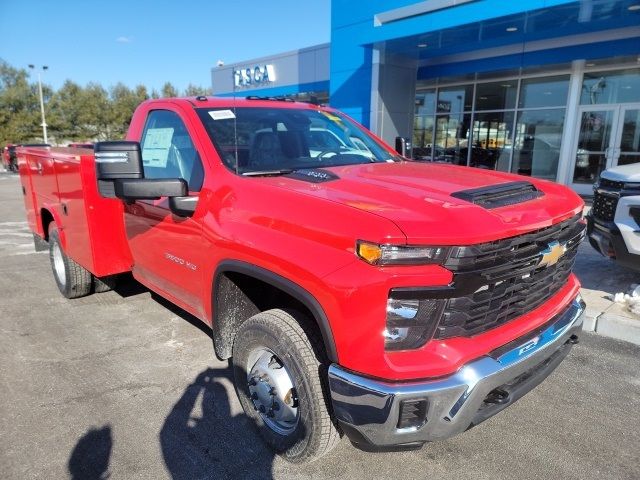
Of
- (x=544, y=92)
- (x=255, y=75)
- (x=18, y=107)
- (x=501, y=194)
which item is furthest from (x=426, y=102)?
(x=18, y=107)

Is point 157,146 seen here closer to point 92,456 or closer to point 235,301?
point 235,301

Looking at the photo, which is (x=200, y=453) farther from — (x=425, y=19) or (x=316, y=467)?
(x=425, y=19)

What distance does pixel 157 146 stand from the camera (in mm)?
3537

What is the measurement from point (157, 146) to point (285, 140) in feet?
3.29

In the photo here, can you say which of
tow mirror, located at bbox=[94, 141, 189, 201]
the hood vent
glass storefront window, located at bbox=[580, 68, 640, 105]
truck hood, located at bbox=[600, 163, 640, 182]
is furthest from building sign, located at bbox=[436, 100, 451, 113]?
tow mirror, located at bbox=[94, 141, 189, 201]

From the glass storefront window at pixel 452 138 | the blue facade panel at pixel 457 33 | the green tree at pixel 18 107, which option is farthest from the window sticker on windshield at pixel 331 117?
the green tree at pixel 18 107

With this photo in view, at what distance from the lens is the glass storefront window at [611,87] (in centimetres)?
1111

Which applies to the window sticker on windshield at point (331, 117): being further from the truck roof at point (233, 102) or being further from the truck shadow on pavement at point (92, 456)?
the truck shadow on pavement at point (92, 456)

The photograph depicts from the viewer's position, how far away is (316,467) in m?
2.50

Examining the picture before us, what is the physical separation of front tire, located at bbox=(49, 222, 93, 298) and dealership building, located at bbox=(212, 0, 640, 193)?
563 cm

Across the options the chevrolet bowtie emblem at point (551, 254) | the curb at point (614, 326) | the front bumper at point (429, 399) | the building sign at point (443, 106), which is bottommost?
the curb at point (614, 326)

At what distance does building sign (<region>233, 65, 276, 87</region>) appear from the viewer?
19.5 m

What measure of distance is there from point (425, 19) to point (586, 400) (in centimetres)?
985

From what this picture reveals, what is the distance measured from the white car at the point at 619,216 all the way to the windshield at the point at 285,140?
2295mm
